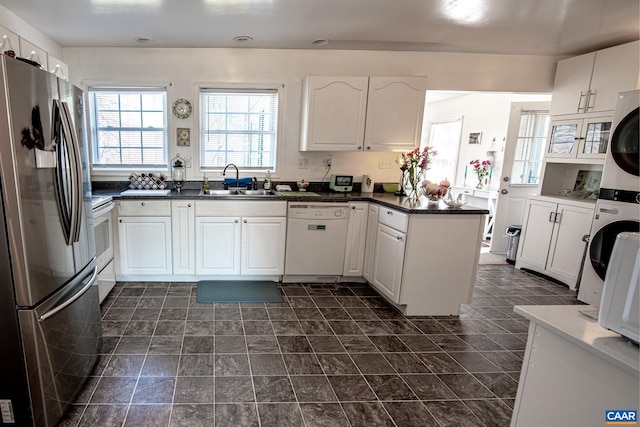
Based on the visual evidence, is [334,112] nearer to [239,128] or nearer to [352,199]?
[352,199]

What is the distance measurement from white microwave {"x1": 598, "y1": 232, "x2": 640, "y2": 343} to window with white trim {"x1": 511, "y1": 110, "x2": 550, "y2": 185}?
415 centimetres

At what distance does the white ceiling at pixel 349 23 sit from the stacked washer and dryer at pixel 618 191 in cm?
75

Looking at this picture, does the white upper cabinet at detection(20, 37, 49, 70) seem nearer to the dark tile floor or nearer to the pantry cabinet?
the pantry cabinet

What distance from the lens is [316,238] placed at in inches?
134

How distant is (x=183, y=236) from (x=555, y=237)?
4.03 metres

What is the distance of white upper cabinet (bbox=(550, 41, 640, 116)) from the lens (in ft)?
10.4

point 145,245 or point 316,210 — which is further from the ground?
point 316,210

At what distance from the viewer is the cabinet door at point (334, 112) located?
3344 millimetres

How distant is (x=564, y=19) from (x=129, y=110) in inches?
164

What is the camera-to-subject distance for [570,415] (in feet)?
3.39

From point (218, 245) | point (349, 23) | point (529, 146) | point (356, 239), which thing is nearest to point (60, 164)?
point (218, 245)

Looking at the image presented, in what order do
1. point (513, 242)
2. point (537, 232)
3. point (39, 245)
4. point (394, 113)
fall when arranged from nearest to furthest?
point (39, 245) → point (394, 113) → point (537, 232) → point (513, 242)

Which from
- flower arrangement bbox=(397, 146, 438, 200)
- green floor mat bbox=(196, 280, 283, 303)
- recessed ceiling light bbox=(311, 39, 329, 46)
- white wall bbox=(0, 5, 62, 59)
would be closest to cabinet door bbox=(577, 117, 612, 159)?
flower arrangement bbox=(397, 146, 438, 200)

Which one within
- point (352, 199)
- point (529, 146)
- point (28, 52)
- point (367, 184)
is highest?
point (28, 52)
